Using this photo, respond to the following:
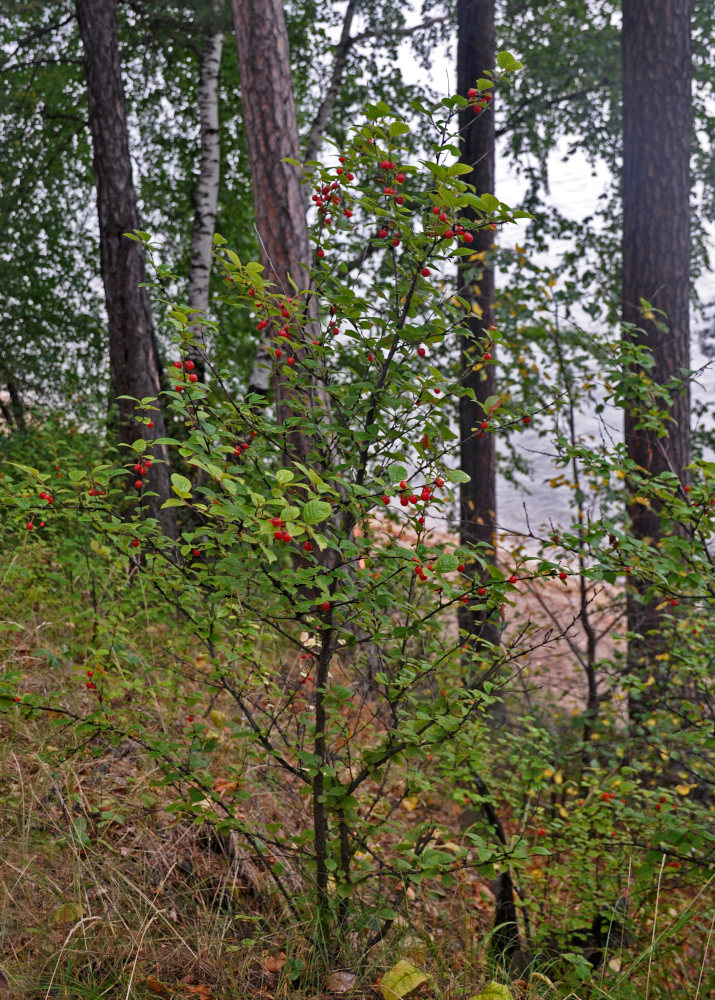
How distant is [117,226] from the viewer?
21.0ft

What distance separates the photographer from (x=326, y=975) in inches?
93.2

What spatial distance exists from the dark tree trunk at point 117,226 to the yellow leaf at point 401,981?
445 centimetres

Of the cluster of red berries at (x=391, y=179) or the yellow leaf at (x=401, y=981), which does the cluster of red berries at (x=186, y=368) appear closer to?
the cluster of red berries at (x=391, y=179)

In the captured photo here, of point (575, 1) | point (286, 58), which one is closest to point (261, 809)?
point (286, 58)

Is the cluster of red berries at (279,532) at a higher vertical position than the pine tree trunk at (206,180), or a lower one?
lower

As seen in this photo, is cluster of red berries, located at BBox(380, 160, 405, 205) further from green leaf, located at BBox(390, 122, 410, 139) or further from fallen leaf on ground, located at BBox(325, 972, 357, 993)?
fallen leaf on ground, located at BBox(325, 972, 357, 993)

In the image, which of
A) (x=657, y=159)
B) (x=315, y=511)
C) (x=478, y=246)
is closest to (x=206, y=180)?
(x=478, y=246)

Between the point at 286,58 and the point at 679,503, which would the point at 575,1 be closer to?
the point at 286,58

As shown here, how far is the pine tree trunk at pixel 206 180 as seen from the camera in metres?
8.64

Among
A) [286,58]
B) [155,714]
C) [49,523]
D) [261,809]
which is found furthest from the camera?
[49,523]

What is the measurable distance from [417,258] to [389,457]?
571 mm

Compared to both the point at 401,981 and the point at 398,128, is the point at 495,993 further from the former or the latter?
the point at 398,128

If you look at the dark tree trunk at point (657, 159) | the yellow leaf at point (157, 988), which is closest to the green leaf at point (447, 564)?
the yellow leaf at point (157, 988)

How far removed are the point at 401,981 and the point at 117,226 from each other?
19.0ft
